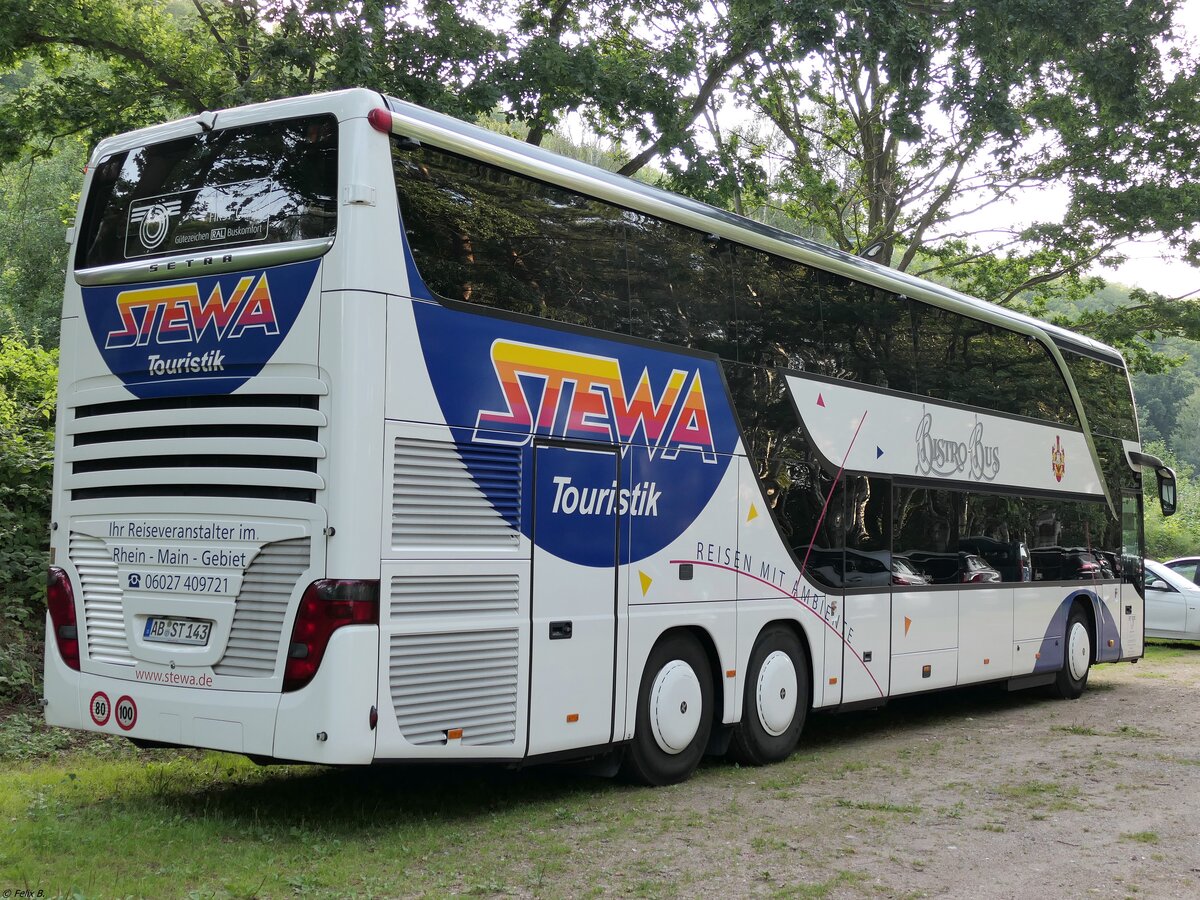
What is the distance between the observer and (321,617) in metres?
6.61

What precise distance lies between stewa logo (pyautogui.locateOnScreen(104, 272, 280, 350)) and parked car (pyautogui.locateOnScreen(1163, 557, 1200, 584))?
70.5ft

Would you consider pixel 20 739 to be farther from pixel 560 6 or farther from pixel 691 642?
pixel 560 6

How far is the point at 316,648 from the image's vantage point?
6.61 meters

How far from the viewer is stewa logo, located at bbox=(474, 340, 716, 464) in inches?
302

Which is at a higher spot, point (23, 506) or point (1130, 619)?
point (23, 506)

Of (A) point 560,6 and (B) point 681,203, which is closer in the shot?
(B) point 681,203

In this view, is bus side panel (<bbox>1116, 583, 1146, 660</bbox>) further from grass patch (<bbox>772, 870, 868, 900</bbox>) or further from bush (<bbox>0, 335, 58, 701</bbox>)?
bush (<bbox>0, 335, 58, 701</bbox>)

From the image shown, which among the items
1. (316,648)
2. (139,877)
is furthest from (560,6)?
(139,877)

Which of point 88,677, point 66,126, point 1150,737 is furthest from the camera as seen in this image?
point 66,126

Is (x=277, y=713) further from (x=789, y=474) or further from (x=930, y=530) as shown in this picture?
(x=930, y=530)

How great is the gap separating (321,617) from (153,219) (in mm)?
2843

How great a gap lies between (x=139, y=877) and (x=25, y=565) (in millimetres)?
7081

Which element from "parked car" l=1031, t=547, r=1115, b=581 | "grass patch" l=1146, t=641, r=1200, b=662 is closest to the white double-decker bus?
"parked car" l=1031, t=547, r=1115, b=581

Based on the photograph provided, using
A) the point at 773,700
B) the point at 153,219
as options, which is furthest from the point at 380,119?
the point at 773,700
